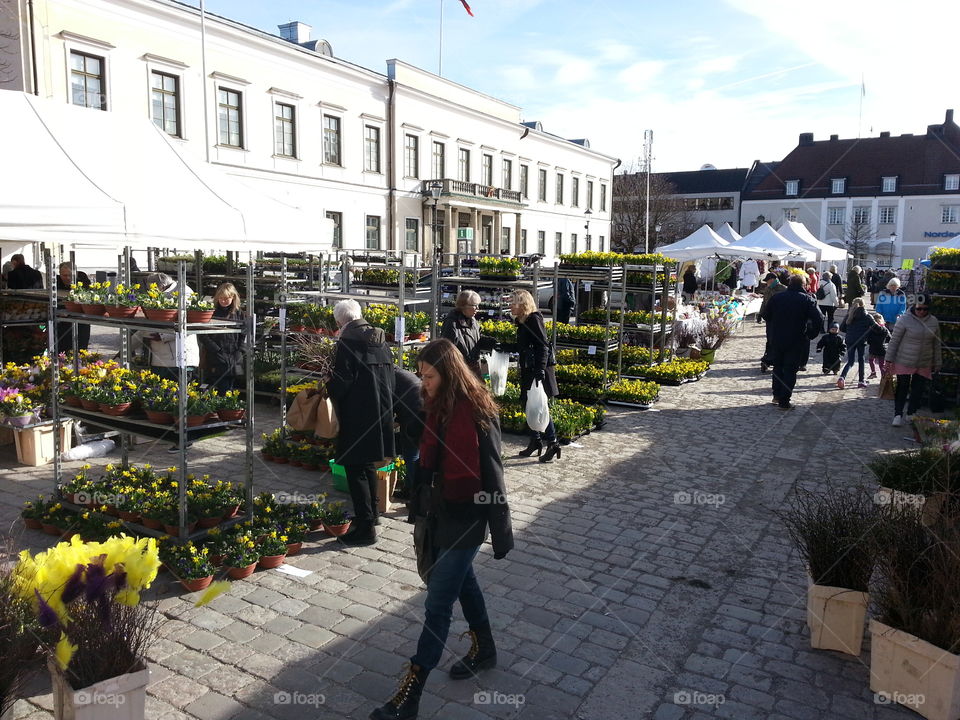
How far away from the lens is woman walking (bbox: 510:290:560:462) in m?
8.22

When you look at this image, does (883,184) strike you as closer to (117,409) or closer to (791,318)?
(791,318)

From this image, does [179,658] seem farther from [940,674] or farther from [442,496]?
[940,674]

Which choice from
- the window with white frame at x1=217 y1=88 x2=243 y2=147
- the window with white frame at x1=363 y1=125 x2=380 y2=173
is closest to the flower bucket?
the window with white frame at x1=217 y1=88 x2=243 y2=147

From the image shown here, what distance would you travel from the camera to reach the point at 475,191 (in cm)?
4153

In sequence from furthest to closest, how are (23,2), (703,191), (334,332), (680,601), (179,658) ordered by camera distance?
(703,191), (23,2), (334,332), (680,601), (179,658)

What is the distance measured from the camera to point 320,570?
537 centimetres

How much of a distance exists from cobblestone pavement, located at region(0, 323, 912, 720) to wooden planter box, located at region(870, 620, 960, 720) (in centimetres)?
13

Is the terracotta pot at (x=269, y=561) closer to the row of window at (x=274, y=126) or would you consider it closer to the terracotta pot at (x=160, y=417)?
the terracotta pot at (x=160, y=417)

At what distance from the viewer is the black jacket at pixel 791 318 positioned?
11188 millimetres

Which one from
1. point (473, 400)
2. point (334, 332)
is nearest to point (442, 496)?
point (473, 400)

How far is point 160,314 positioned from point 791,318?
30.1 feet

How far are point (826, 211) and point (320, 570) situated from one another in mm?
68363

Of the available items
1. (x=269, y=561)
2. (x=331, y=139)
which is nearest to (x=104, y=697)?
(x=269, y=561)

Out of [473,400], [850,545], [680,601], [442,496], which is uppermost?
[473,400]
